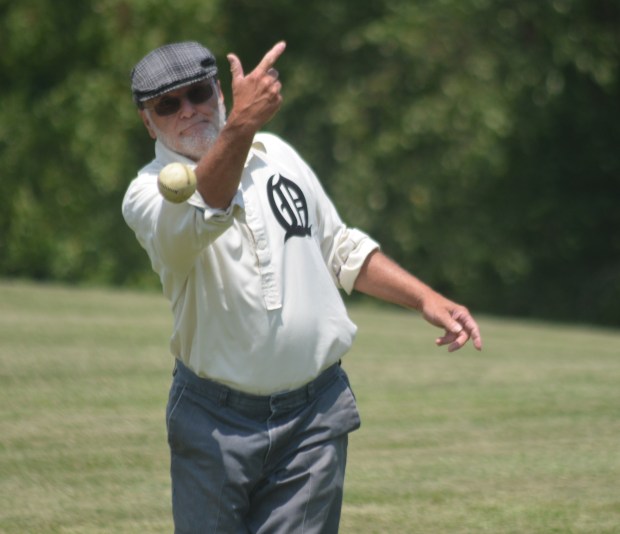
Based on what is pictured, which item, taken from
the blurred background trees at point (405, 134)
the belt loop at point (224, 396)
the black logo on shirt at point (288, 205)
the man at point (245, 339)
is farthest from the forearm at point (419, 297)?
the blurred background trees at point (405, 134)

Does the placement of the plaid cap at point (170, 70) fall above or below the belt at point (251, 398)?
above

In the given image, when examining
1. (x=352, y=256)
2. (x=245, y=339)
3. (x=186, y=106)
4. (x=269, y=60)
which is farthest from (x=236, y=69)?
(x=352, y=256)

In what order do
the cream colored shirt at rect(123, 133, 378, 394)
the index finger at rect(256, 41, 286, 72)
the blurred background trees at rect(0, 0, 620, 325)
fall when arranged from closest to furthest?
the index finger at rect(256, 41, 286, 72) < the cream colored shirt at rect(123, 133, 378, 394) < the blurred background trees at rect(0, 0, 620, 325)

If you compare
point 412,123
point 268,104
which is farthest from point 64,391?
point 412,123

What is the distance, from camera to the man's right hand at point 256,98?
11.1ft

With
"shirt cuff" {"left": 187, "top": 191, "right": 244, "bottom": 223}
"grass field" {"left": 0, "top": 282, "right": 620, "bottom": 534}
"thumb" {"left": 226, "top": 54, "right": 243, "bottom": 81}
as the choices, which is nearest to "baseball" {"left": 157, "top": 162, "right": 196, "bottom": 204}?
"shirt cuff" {"left": 187, "top": 191, "right": 244, "bottom": 223}

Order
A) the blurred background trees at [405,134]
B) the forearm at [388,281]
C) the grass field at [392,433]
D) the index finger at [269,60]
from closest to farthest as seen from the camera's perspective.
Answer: the index finger at [269,60], the forearm at [388,281], the grass field at [392,433], the blurred background trees at [405,134]

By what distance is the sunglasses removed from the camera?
3.79m

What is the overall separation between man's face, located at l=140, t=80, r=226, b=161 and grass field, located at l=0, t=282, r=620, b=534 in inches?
109

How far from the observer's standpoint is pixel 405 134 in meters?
22.5

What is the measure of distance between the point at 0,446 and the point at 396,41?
15756mm

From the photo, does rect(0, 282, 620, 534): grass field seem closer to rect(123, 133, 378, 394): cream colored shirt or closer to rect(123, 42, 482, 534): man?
rect(123, 42, 482, 534): man

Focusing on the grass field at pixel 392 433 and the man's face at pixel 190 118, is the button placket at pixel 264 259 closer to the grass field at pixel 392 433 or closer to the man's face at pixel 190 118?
the man's face at pixel 190 118

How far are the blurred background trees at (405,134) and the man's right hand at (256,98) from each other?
18330 millimetres
